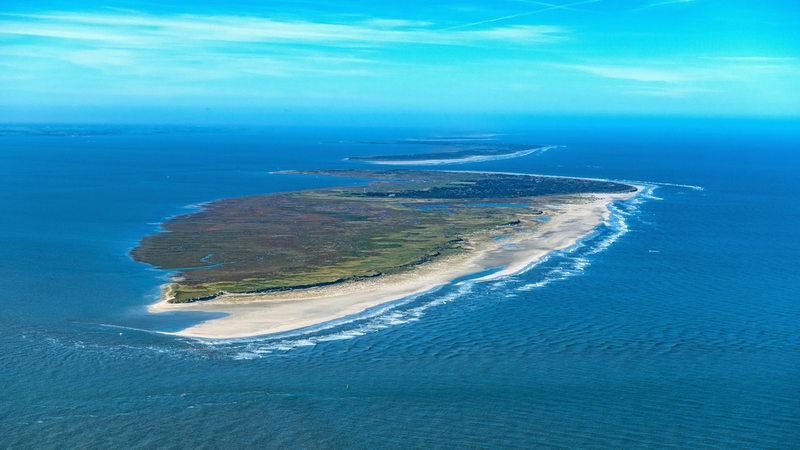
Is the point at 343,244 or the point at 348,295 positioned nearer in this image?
the point at 348,295

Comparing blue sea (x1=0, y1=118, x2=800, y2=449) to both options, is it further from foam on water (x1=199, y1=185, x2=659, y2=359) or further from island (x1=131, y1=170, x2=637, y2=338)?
island (x1=131, y1=170, x2=637, y2=338)

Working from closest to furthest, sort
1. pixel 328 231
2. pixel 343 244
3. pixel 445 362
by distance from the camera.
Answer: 1. pixel 445 362
2. pixel 343 244
3. pixel 328 231

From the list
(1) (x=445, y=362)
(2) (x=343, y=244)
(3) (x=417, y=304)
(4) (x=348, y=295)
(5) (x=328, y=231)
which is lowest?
(1) (x=445, y=362)

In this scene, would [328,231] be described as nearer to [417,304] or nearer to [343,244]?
[343,244]

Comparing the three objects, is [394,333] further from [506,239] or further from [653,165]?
[653,165]

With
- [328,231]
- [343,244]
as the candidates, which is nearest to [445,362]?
[343,244]

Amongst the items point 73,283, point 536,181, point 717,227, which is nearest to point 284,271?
point 73,283
